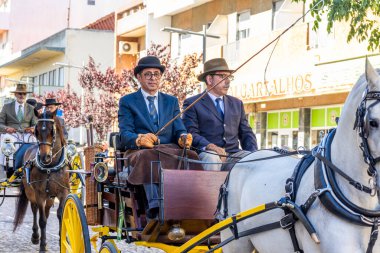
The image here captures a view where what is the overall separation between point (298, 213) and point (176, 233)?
2120 mm

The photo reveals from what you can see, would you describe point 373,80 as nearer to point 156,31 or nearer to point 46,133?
point 46,133

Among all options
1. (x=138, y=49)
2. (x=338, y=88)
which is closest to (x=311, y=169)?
(x=338, y=88)

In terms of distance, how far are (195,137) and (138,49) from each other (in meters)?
32.3

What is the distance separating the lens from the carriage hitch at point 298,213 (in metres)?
5.08

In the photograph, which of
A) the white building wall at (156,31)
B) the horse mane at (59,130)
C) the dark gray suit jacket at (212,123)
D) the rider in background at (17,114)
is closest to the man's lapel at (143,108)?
the dark gray suit jacket at (212,123)

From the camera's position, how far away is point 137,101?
26.3ft

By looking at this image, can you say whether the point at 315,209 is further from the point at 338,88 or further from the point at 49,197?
the point at 338,88

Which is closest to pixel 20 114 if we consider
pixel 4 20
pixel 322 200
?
pixel 322 200

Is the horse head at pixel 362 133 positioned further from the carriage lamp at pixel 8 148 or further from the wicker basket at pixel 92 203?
the carriage lamp at pixel 8 148

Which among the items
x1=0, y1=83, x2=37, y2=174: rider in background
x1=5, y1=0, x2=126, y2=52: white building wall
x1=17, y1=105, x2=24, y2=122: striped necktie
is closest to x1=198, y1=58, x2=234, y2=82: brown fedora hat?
x1=0, y1=83, x2=37, y2=174: rider in background

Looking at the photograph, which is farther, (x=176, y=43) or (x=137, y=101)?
(x=176, y=43)

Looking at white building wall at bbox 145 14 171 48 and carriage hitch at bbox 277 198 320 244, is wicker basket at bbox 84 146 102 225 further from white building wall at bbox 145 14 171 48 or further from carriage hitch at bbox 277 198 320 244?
white building wall at bbox 145 14 171 48

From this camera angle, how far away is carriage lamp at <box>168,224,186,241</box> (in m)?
7.16

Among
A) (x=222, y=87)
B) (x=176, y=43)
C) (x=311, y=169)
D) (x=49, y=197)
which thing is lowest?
(x=49, y=197)
